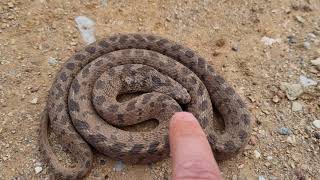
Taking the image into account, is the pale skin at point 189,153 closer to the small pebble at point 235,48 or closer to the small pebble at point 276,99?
the small pebble at point 276,99

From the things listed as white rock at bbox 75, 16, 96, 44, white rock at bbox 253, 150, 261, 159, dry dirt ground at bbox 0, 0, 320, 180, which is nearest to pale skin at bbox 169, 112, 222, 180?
dry dirt ground at bbox 0, 0, 320, 180

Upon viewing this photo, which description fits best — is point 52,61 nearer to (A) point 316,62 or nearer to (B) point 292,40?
(B) point 292,40

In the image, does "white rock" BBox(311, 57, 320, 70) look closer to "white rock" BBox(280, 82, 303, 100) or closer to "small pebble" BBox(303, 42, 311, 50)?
"small pebble" BBox(303, 42, 311, 50)

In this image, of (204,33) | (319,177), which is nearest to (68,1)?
(204,33)

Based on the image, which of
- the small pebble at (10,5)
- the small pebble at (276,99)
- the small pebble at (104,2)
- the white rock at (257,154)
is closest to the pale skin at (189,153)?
the white rock at (257,154)

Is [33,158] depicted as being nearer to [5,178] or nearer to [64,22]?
[5,178]
